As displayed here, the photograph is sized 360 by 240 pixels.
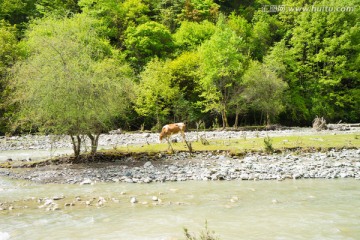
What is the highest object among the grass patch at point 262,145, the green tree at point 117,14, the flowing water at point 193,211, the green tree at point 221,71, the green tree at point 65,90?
the green tree at point 117,14

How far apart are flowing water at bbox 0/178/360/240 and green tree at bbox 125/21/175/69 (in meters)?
40.9

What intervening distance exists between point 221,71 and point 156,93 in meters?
8.60

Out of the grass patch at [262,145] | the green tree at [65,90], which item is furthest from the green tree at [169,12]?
the green tree at [65,90]

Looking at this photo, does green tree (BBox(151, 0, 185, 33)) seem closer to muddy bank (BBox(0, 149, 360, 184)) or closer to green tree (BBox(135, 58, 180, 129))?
green tree (BBox(135, 58, 180, 129))

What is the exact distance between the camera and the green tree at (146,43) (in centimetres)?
5503

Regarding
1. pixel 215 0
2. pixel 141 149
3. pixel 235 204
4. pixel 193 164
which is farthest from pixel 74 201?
pixel 215 0

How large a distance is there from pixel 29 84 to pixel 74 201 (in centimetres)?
897

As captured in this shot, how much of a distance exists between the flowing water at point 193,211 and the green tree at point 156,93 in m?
28.6

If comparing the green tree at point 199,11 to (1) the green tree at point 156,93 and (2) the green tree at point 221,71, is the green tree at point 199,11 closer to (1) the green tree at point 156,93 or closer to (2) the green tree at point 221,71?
(2) the green tree at point 221,71

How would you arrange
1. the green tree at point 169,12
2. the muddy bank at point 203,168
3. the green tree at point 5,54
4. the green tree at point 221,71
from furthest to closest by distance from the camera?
the green tree at point 169,12
the green tree at point 221,71
the green tree at point 5,54
the muddy bank at point 203,168

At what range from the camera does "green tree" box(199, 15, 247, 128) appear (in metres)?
45.0

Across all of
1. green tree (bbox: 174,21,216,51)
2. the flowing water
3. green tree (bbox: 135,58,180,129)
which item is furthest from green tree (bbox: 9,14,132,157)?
green tree (bbox: 174,21,216,51)

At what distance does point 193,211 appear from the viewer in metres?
11.7

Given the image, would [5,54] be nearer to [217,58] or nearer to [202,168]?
[217,58]
